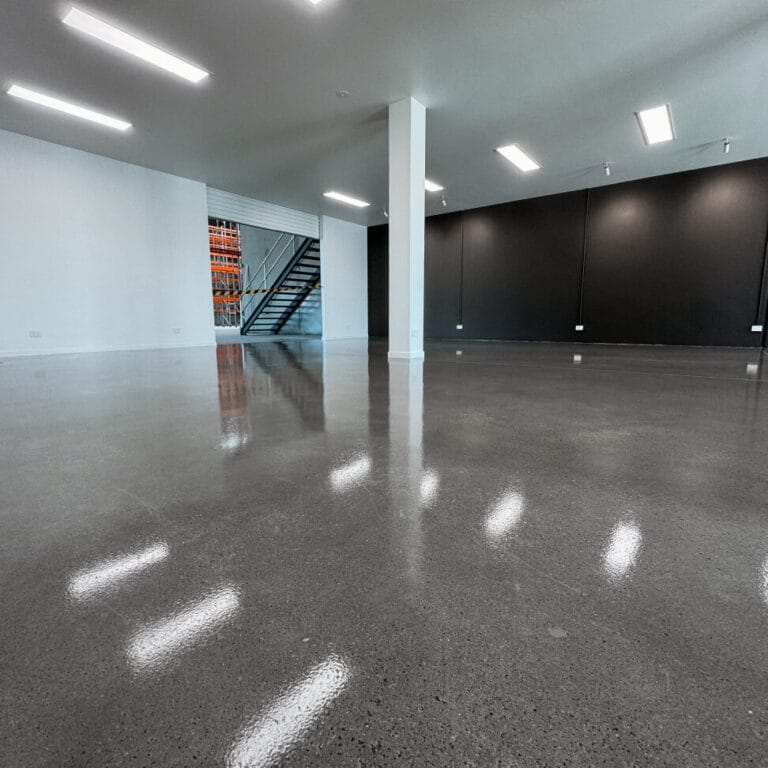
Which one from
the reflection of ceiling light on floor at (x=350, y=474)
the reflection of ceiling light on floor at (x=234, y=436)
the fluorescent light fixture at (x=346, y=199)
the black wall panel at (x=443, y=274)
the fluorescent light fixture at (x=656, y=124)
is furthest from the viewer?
the black wall panel at (x=443, y=274)

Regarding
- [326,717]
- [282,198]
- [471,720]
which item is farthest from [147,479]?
[282,198]

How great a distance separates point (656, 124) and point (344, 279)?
7898mm

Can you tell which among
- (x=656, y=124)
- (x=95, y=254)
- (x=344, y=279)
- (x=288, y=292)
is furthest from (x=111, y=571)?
(x=288, y=292)

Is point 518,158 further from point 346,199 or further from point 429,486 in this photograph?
point 429,486

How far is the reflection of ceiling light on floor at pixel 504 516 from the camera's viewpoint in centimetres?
105

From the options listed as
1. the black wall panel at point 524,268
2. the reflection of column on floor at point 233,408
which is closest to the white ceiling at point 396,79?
the black wall panel at point 524,268

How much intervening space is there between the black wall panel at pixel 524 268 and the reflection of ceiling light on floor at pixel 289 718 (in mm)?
10249

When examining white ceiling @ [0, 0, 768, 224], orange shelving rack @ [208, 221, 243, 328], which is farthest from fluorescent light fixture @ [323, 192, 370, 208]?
orange shelving rack @ [208, 221, 243, 328]

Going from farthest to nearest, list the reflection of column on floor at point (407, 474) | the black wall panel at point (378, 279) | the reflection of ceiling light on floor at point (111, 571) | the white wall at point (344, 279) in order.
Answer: the black wall panel at point (378, 279)
the white wall at point (344, 279)
the reflection of column on floor at point (407, 474)
the reflection of ceiling light on floor at point (111, 571)

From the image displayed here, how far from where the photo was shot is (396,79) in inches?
185

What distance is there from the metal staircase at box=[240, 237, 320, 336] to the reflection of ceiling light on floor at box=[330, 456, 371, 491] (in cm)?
1095

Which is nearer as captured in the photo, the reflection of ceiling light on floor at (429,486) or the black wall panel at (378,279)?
the reflection of ceiling light on floor at (429,486)

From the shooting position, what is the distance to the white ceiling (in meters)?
3.71

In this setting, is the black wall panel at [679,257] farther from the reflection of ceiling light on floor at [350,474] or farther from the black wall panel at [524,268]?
the reflection of ceiling light on floor at [350,474]
